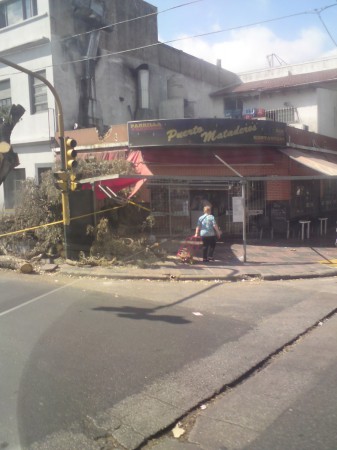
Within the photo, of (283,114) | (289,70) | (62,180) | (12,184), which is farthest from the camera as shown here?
(289,70)

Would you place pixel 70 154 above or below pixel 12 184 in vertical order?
above

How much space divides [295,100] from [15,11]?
46.1 feet

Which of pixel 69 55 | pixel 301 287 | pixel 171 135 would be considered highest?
pixel 69 55

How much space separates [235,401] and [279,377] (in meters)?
0.75

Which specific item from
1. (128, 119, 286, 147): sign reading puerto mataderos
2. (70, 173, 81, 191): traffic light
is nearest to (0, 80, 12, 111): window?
(128, 119, 286, 147): sign reading puerto mataderos

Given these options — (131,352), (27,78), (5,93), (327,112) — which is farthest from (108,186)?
(327,112)

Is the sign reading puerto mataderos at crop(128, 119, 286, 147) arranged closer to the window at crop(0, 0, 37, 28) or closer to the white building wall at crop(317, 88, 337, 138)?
the white building wall at crop(317, 88, 337, 138)

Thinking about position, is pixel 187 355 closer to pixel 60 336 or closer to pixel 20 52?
pixel 60 336

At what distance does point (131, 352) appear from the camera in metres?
5.22

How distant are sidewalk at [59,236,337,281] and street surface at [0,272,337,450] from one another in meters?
1.07

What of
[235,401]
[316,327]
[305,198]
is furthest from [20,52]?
[235,401]

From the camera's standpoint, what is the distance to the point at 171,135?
14.7 metres

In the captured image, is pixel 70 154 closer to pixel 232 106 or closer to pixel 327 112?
pixel 232 106

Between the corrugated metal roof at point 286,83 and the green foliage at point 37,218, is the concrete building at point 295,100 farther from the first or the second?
the green foliage at point 37,218
